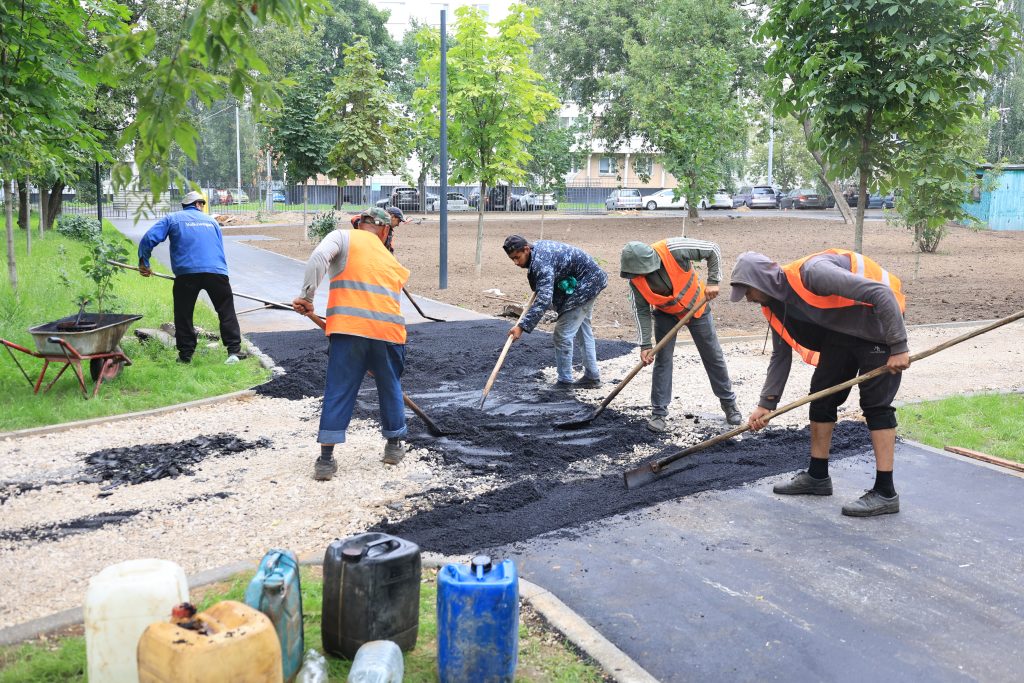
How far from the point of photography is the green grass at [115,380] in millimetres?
7500

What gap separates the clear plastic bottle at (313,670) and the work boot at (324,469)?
245 cm

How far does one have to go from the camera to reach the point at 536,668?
358 cm

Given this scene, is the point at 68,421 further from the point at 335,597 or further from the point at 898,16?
the point at 898,16

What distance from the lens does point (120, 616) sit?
10.1 ft

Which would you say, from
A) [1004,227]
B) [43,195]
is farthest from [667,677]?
[1004,227]

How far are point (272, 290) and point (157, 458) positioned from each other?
31.7 feet

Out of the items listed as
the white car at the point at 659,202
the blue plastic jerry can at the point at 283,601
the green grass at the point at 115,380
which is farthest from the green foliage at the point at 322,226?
the white car at the point at 659,202

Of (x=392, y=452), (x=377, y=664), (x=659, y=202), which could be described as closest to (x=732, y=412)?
(x=392, y=452)

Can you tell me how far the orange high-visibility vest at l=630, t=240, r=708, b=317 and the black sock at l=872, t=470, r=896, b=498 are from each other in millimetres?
2023

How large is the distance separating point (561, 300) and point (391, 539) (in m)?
4.86

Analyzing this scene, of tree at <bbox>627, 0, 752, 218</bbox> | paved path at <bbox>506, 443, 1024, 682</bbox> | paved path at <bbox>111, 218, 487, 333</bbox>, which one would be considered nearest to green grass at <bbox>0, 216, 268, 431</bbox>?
paved path at <bbox>111, 218, 487, 333</bbox>

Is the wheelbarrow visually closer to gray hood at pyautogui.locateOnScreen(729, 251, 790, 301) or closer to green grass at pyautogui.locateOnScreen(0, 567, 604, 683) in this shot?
green grass at pyautogui.locateOnScreen(0, 567, 604, 683)

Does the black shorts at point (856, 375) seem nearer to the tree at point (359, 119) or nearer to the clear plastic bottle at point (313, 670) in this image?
the clear plastic bottle at point (313, 670)

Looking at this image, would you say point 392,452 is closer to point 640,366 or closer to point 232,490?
point 232,490
